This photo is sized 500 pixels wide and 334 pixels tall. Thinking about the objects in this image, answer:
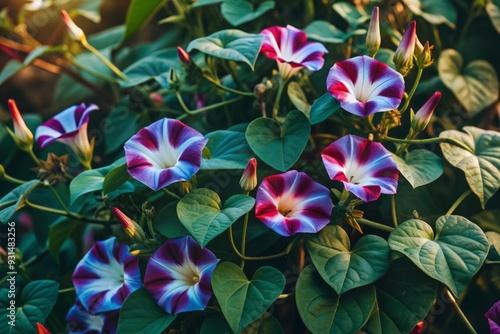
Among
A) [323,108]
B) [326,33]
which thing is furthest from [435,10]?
[323,108]

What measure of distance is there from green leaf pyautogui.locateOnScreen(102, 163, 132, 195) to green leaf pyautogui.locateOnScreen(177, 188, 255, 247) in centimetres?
11

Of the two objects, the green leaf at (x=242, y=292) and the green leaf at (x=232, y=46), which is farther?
the green leaf at (x=232, y=46)

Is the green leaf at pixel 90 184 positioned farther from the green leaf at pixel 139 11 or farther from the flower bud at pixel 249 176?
the green leaf at pixel 139 11

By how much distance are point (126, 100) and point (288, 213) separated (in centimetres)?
56

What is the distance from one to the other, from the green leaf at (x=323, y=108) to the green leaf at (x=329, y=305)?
22 centimetres

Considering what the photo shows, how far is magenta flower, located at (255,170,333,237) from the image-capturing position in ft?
2.64

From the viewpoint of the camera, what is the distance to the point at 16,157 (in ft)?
4.48

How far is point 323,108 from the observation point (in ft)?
2.86

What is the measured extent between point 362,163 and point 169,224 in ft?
0.98

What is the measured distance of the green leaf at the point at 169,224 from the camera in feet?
2.79

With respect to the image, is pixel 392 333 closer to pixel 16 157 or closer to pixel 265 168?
pixel 265 168

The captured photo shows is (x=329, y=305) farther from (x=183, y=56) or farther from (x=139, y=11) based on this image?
(x=139, y=11)

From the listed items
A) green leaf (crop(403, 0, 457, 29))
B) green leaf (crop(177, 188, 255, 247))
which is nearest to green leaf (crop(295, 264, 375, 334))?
green leaf (crop(177, 188, 255, 247))

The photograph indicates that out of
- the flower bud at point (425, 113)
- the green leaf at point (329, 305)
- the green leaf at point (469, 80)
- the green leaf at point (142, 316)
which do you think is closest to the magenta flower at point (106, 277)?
the green leaf at point (142, 316)
